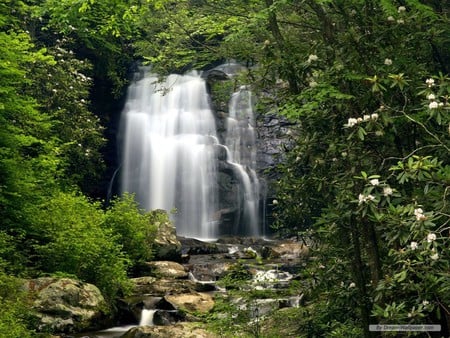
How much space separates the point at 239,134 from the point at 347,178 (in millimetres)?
22585

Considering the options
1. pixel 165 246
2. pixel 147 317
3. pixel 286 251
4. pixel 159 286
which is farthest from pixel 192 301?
pixel 286 251

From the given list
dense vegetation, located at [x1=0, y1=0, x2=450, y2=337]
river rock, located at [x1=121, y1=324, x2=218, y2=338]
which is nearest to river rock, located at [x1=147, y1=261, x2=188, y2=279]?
dense vegetation, located at [x1=0, y1=0, x2=450, y2=337]

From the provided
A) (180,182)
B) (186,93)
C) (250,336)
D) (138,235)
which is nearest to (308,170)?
(250,336)

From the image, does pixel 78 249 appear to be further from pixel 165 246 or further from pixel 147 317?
pixel 165 246

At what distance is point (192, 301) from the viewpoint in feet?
36.9

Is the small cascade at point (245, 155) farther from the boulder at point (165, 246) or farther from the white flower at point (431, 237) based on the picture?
the white flower at point (431, 237)

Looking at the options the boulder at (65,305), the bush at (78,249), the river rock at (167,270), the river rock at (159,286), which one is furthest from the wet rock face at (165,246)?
Answer: the boulder at (65,305)

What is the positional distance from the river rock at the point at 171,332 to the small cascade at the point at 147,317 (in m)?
1.45

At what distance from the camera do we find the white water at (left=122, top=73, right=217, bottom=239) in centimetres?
2500

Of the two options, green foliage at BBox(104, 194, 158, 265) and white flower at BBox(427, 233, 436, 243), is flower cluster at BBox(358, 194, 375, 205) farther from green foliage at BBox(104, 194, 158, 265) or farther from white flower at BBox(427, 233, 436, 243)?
green foliage at BBox(104, 194, 158, 265)

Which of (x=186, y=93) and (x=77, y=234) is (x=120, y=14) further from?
(x=186, y=93)

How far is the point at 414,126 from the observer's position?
14.9ft

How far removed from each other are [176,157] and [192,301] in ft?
49.6

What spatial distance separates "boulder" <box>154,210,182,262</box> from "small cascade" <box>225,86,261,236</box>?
25.4 feet
